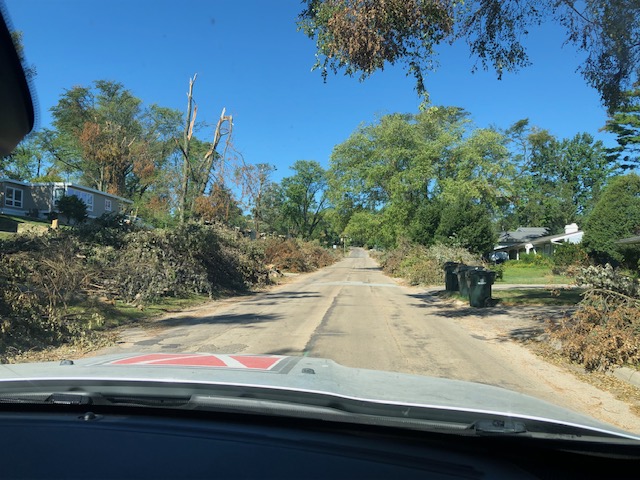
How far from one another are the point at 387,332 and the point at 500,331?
9.80 feet

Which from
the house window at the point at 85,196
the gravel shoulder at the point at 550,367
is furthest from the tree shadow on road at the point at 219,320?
the house window at the point at 85,196

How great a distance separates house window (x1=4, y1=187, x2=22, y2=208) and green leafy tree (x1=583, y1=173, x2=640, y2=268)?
46.8m

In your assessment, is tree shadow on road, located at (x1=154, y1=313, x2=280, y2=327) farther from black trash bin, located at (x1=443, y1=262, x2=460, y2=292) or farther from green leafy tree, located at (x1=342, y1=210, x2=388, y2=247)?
green leafy tree, located at (x1=342, y1=210, x2=388, y2=247)

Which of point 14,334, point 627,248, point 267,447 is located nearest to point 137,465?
point 267,447

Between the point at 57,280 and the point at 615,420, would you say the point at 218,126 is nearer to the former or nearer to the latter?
the point at 57,280

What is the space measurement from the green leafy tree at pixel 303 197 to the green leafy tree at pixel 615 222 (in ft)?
188

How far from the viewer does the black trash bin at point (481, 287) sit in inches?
656

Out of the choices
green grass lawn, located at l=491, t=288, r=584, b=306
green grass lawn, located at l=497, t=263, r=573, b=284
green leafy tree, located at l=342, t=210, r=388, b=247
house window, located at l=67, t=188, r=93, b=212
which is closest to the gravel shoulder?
green grass lawn, located at l=491, t=288, r=584, b=306

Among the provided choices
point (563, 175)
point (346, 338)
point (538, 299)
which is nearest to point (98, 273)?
point (346, 338)

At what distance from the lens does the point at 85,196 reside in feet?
146

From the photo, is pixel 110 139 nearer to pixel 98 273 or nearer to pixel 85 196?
pixel 85 196

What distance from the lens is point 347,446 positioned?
207 centimetres

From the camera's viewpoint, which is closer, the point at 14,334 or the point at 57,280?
the point at 14,334

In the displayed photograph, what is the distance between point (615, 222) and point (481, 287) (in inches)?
1018
